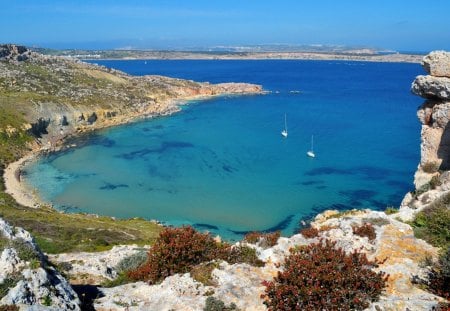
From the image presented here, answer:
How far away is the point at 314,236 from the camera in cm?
1642

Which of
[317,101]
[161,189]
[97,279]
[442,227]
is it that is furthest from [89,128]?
[442,227]

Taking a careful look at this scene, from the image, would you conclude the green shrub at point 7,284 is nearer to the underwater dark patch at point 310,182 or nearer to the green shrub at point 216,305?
the green shrub at point 216,305

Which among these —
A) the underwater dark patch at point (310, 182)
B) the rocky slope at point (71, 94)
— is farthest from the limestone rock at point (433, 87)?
the rocky slope at point (71, 94)

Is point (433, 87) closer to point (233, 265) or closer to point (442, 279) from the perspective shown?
point (442, 279)

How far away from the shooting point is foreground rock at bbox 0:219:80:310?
10.0 meters

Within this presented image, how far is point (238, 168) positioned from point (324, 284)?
55683mm

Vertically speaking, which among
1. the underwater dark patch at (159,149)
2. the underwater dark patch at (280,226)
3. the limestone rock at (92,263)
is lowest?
the underwater dark patch at (280,226)

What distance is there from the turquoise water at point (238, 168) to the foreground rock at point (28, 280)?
32249 mm

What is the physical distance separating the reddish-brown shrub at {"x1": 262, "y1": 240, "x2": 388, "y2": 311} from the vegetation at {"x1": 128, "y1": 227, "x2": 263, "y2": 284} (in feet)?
7.08

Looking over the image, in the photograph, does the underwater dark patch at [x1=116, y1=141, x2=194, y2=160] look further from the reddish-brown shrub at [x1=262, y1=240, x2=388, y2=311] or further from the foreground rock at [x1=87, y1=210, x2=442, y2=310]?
the reddish-brown shrub at [x1=262, y1=240, x2=388, y2=311]

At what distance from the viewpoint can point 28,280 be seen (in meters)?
10.4

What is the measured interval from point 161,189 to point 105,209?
917 centimetres

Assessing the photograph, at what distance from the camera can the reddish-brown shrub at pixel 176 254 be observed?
13922 mm

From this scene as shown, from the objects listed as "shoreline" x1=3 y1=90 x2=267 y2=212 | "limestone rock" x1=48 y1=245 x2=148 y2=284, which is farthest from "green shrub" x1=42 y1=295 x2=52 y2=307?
"shoreline" x1=3 y1=90 x2=267 y2=212
